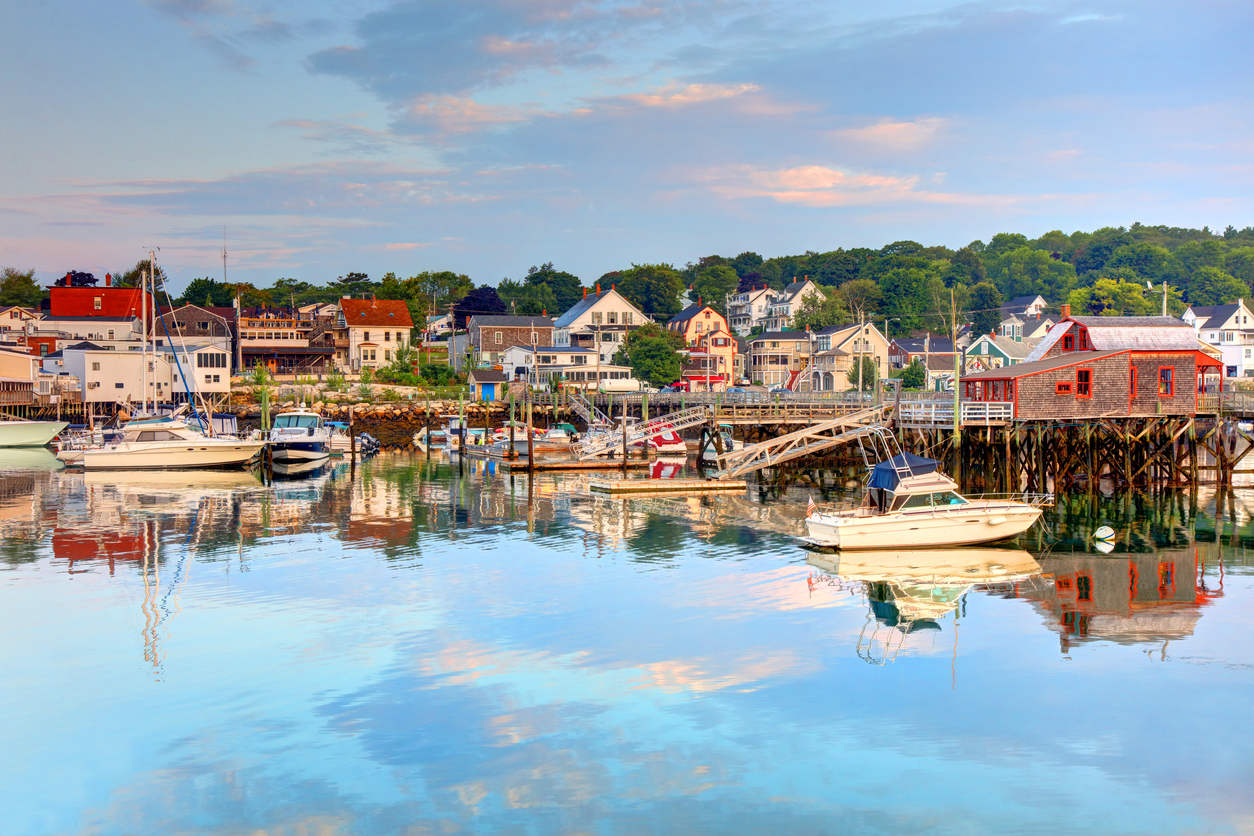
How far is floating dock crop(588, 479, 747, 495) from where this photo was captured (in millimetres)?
44844

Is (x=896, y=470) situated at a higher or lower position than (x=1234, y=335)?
lower

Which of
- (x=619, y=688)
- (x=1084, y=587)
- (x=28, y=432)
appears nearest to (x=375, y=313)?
(x=28, y=432)

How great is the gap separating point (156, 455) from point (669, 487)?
3131 centimetres

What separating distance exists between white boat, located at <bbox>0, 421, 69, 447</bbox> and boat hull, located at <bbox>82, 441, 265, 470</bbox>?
23156 millimetres

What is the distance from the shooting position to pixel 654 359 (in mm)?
105875

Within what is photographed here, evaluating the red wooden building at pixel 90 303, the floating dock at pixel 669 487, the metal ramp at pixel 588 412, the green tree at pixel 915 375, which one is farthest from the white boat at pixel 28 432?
the green tree at pixel 915 375

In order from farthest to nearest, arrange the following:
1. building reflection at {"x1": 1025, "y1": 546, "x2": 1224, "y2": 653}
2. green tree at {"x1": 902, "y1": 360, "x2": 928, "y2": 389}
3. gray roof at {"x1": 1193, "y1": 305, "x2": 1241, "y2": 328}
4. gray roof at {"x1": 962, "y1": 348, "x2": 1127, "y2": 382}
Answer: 1. gray roof at {"x1": 1193, "y1": 305, "x2": 1241, "y2": 328}
2. green tree at {"x1": 902, "y1": 360, "x2": 928, "y2": 389}
3. gray roof at {"x1": 962, "y1": 348, "x2": 1127, "y2": 382}
4. building reflection at {"x1": 1025, "y1": 546, "x2": 1224, "y2": 653}

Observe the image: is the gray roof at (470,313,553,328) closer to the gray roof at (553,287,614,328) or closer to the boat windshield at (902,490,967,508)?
the gray roof at (553,287,614,328)

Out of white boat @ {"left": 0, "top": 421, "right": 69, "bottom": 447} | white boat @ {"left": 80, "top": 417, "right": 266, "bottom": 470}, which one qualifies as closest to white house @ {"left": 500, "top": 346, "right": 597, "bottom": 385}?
white boat @ {"left": 0, "top": 421, "right": 69, "bottom": 447}

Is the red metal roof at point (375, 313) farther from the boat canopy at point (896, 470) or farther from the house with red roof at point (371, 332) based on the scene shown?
the boat canopy at point (896, 470)

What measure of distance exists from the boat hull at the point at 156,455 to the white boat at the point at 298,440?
5.77 ft

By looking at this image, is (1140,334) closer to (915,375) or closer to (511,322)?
(915,375)

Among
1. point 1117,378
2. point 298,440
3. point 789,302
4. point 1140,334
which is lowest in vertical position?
point 298,440

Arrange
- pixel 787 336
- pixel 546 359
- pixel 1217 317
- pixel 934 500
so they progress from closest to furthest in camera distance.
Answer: pixel 934 500 < pixel 546 359 < pixel 1217 317 < pixel 787 336
